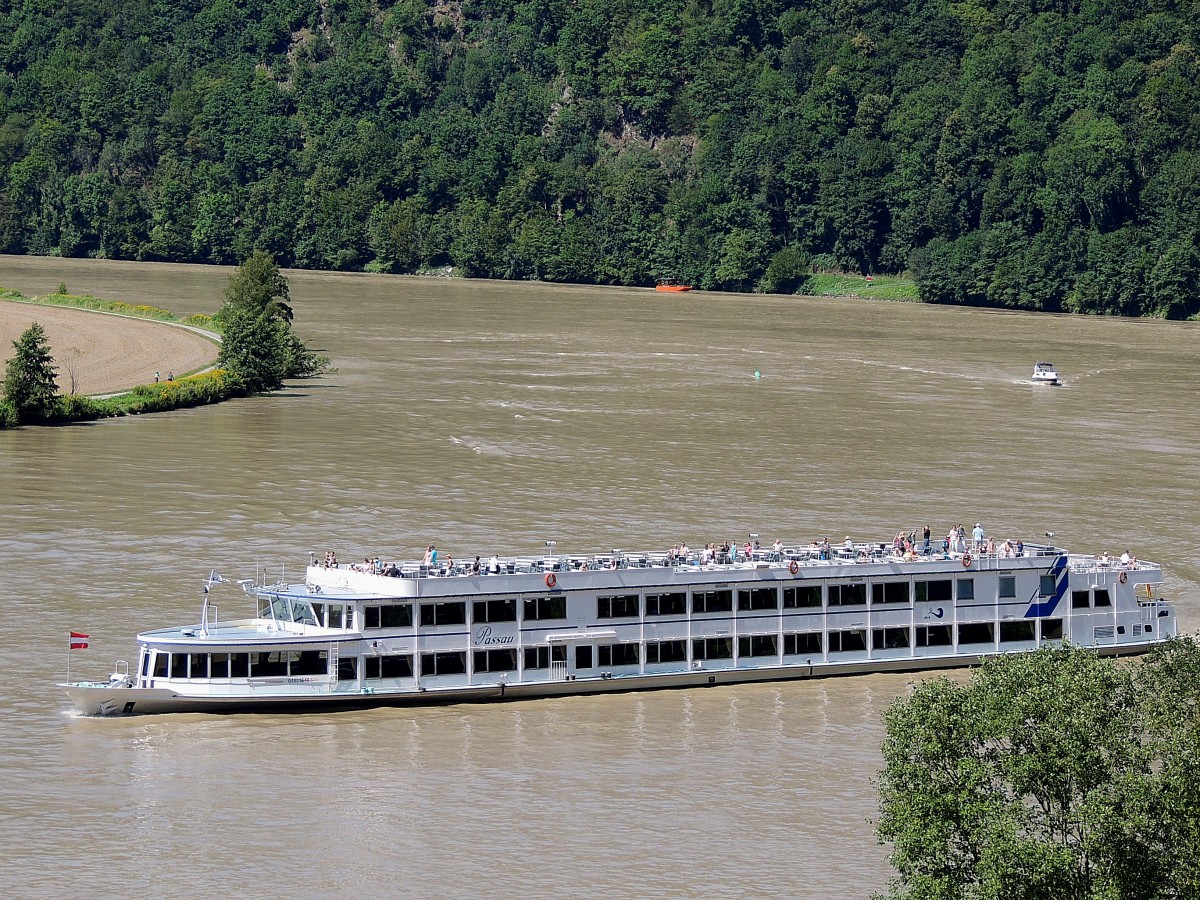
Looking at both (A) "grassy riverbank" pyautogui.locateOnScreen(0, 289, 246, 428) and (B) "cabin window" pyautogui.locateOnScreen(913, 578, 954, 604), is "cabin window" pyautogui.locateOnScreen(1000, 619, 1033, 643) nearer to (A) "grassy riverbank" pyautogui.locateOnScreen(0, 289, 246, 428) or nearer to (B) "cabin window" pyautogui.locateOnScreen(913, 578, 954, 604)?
(B) "cabin window" pyautogui.locateOnScreen(913, 578, 954, 604)

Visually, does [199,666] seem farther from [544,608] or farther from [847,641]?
[847,641]

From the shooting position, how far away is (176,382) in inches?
4220

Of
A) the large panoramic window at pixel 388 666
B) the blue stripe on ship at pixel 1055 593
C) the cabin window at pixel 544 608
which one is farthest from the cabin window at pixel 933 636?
the large panoramic window at pixel 388 666

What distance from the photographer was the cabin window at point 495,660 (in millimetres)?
47625

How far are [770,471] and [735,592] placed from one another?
3253cm

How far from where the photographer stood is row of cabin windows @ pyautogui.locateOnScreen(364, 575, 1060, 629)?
155 ft

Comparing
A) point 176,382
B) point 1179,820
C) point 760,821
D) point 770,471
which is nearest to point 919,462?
point 770,471

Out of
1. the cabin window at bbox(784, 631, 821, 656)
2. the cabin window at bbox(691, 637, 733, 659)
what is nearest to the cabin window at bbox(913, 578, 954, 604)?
the cabin window at bbox(784, 631, 821, 656)

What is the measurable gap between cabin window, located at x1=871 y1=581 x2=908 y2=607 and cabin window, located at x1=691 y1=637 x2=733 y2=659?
394 centimetres

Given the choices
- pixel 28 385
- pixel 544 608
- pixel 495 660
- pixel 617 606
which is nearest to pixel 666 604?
pixel 617 606

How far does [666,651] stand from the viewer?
4928 cm

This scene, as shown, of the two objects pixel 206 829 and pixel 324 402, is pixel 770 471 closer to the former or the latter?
pixel 324 402

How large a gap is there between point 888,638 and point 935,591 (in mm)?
1751

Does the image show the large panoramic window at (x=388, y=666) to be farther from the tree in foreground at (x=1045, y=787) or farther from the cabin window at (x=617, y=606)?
the tree in foreground at (x=1045, y=787)
